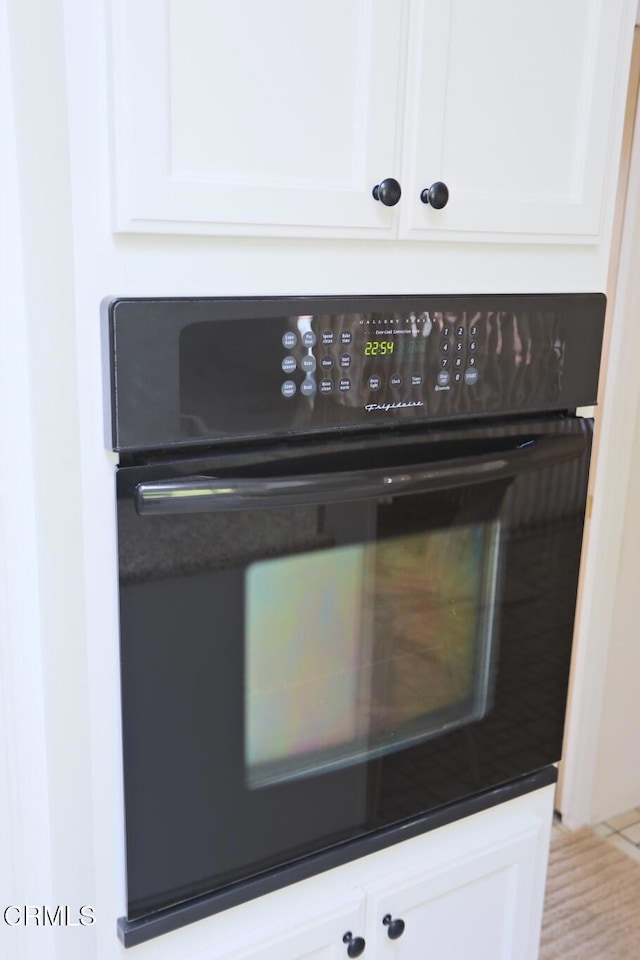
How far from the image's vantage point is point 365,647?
3.65ft

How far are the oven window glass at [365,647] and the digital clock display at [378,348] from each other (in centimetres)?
21

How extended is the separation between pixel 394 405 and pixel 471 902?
75 centimetres

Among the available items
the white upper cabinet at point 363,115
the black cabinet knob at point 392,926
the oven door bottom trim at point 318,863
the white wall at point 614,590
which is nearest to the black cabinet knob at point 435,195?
the white upper cabinet at point 363,115

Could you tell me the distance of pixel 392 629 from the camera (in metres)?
1.13

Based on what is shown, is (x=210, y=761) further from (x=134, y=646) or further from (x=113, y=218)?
(x=113, y=218)

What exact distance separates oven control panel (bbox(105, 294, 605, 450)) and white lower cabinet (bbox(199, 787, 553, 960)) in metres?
0.58

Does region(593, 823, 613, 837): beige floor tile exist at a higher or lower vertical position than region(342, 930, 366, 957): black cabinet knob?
lower

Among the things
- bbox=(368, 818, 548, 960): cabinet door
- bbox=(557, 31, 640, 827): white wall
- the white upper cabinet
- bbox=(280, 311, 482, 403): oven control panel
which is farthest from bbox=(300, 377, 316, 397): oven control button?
bbox=(557, 31, 640, 827): white wall

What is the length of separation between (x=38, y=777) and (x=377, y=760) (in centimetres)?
40

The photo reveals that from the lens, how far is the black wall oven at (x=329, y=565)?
94 cm

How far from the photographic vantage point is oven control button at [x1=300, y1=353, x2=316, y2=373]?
3.22 feet

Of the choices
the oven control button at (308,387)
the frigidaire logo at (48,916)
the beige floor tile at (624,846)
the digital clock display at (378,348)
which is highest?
the digital clock display at (378,348)

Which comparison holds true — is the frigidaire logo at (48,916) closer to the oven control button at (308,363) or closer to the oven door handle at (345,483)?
the oven door handle at (345,483)

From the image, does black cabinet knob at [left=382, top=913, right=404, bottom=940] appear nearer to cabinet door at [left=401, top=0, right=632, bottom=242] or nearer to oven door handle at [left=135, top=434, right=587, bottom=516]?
oven door handle at [left=135, top=434, right=587, bottom=516]
